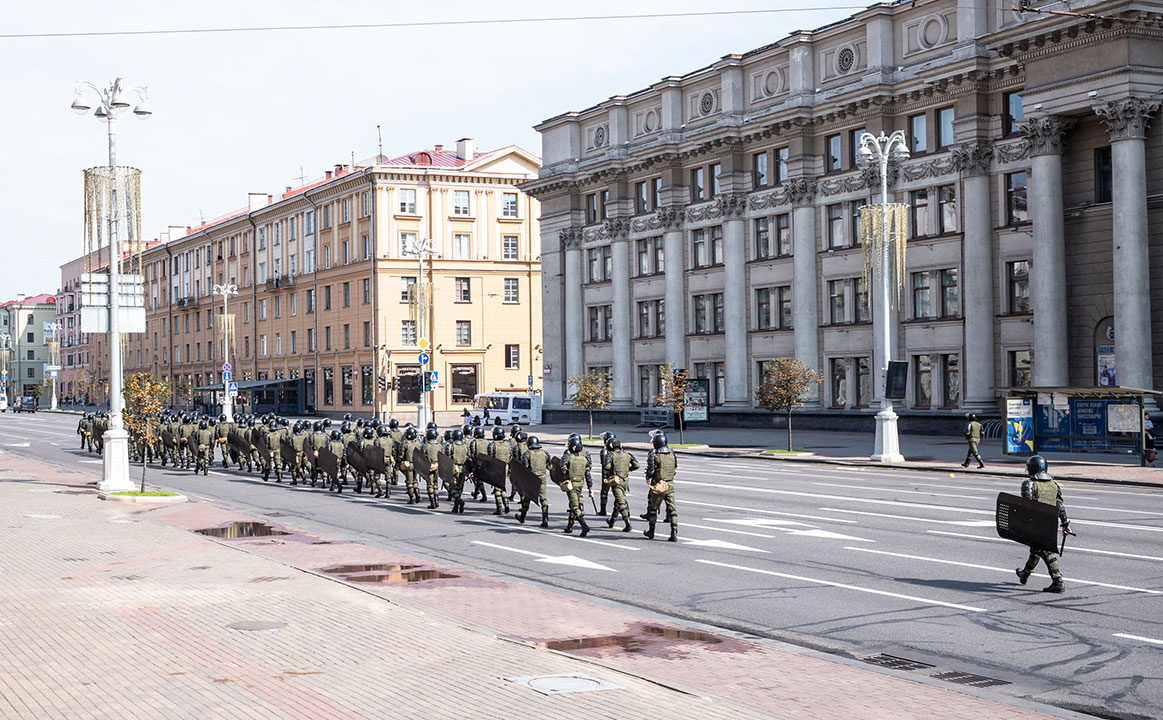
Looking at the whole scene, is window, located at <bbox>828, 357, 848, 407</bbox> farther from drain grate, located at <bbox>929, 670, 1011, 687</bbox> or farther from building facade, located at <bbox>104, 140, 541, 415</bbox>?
drain grate, located at <bbox>929, 670, 1011, 687</bbox>

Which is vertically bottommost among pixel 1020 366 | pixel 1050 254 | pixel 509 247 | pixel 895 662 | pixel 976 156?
pixel 895 662

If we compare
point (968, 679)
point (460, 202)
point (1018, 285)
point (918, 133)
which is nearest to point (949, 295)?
point (1018, 285)

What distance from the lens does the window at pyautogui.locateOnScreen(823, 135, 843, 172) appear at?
2016 inches

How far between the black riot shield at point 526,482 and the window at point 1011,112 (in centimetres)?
3057

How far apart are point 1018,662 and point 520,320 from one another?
76.5 metres

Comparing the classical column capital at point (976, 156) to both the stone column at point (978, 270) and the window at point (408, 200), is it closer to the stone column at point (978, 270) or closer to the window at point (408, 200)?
the stone column at point (978, 270)

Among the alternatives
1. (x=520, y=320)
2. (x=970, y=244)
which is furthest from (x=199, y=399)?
(x=970, y=244)

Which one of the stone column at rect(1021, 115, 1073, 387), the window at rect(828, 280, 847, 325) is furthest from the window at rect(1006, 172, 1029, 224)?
the window at rect(828, 280, 847, 325)

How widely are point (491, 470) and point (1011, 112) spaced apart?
101ft

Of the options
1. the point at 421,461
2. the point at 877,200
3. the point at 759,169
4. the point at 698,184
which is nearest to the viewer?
the point at 421,461

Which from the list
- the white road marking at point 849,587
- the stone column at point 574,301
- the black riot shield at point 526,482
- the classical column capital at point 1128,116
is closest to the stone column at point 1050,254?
the classical column capital at point 1128,116

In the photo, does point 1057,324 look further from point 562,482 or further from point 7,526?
point 7,526

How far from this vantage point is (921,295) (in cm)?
4806

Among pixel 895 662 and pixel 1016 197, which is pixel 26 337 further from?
pixel 895 662
